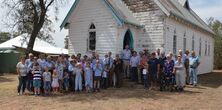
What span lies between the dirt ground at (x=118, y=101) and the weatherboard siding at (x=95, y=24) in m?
Answer: 4.46

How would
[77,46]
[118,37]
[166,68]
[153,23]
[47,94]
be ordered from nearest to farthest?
[47,94] < [166,68] < [118,37] < [153,23] < [77,46]

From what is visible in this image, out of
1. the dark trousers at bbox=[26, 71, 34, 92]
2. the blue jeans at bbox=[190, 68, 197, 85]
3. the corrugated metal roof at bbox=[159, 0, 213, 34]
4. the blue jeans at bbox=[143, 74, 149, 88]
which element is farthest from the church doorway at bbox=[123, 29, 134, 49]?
the dark trousers at bbox=[26, 71, 34, 92]

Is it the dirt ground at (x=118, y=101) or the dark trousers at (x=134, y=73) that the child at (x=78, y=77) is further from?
the dark trousers at (x=134, y=73)

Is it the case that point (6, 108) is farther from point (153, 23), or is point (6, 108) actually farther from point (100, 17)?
point (153, 23)

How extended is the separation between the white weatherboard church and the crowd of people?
233 cm

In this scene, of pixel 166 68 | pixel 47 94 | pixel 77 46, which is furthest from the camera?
pixel 77 46

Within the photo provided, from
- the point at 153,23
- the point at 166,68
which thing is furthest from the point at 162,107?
the point at 153,23

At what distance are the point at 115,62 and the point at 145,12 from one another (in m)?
4.99

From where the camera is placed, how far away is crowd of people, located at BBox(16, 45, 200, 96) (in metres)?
14.4

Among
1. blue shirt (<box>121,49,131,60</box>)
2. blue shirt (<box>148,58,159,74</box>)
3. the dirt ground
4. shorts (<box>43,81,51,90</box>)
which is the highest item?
blue shirt (<box>121,49,131,60</box>)

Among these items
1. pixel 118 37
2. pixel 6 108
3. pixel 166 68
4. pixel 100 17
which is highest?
pixel 100 17

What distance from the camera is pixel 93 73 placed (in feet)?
50.0

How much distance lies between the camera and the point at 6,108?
11.2 meters

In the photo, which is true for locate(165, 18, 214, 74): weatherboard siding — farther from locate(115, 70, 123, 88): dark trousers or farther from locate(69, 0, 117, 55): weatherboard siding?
locate(115, 70, 123, 88): dark trousers
